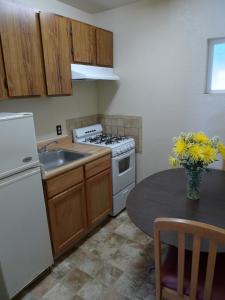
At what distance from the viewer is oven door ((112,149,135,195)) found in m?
2.57

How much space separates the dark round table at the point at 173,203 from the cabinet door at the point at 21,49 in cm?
127

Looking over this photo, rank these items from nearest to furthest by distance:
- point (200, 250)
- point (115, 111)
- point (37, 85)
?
point (200, 250) < point (37, 85) < point (115, 111)

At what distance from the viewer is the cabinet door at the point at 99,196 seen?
7.54ft

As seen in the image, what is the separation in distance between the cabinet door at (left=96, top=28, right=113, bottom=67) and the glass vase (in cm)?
185

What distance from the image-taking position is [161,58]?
8.36 ft

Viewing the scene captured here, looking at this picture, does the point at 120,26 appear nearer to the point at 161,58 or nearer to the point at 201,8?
the point at 161,58

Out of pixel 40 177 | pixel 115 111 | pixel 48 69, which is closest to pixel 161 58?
pixel 115 111

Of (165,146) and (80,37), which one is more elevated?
(80,37)

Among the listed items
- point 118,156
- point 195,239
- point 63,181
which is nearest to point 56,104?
point 118,156

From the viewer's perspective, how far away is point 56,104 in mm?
2568

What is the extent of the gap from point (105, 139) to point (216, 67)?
1519mm

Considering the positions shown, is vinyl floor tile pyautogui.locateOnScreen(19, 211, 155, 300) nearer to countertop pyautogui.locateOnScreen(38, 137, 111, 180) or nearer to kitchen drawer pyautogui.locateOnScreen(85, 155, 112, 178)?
kitchen drawer pyautogui.locateOnScreen(85, 155, 112, 178)

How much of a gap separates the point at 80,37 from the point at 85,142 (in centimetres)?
119

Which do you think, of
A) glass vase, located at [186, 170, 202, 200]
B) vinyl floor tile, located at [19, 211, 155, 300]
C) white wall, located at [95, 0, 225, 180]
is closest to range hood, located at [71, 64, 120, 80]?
white wall, located at [95, 0, 225, 180]
